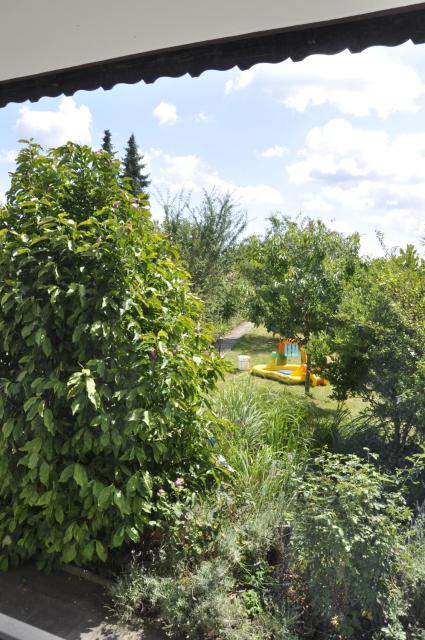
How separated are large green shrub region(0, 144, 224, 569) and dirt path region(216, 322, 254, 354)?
19.9ft

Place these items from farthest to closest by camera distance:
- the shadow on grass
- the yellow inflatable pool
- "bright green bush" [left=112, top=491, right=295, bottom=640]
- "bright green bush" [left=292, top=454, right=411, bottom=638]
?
the shadow on grass < the yellow inflatable pool < "bright green bush" [left=112, top=491, right=295, bottom=640] < "bright green bush" [left=292, top=454, right=411, bottom=638]

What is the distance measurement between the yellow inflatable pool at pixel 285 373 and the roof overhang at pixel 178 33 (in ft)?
14.2

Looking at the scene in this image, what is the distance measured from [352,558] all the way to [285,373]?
15.7 feet

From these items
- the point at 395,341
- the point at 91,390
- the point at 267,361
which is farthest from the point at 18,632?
the point at 267,361

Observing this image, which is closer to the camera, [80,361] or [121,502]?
[121,502]

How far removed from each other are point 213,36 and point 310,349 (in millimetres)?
2491

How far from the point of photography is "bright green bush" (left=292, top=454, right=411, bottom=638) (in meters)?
1.60

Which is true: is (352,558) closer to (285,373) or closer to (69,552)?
(69,552)

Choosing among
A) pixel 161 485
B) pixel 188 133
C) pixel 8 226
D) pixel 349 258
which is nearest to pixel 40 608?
pixel 161 485

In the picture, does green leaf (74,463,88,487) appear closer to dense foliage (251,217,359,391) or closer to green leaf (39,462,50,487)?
green leaf (39,462,50,487)

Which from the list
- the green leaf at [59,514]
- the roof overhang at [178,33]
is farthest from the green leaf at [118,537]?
the roof overhang at [178,33]

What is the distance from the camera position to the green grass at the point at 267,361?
5041mm

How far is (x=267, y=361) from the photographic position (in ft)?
25.2

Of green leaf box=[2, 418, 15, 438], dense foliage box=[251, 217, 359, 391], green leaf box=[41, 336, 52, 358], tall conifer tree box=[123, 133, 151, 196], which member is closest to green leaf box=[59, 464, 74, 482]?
green leaf box=[2, 418, 15, 438]
